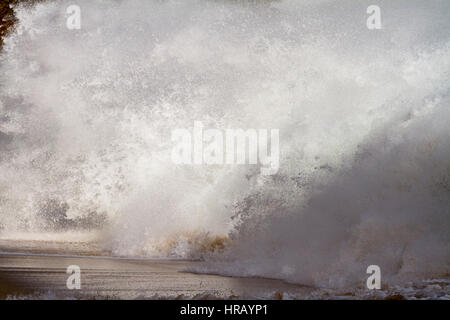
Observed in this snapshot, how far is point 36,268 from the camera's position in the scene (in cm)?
1080

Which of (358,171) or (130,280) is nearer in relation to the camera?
(130,280)

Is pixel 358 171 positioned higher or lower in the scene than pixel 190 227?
higher

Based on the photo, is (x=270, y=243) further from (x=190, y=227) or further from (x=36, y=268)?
(x=36, y=268)

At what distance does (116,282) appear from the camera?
9594 millimetres

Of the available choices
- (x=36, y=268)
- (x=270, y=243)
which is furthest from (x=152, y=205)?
(x=36, y=268)

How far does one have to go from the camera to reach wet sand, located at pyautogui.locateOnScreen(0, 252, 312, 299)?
7968 millimetres

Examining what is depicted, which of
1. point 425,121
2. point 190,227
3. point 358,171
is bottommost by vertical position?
point 190,227

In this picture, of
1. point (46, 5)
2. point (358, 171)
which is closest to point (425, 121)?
point (358, 171)

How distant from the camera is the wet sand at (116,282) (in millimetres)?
7968
